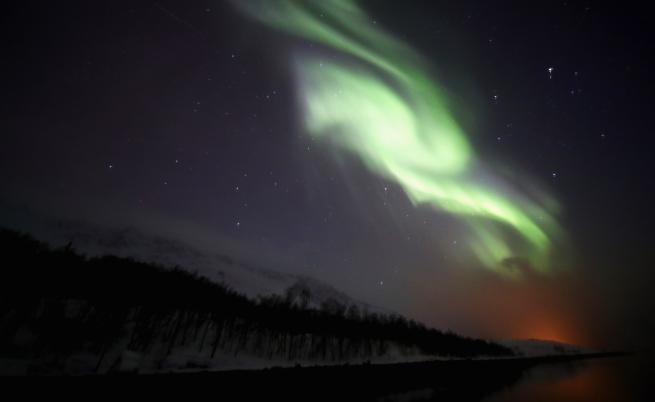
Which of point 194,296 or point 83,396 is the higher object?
point 194,296

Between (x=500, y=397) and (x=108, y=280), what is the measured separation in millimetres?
42683

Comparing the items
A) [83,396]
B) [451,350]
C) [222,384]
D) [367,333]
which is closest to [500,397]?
[222,384]

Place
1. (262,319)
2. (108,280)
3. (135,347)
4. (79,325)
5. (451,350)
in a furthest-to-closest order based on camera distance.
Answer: (451,350)
(262,319)
(108,280)
(135,347)
(79,325)

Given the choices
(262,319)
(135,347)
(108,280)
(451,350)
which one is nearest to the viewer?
(135,347)

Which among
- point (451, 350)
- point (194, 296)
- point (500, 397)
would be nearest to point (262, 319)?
point (194, 296)

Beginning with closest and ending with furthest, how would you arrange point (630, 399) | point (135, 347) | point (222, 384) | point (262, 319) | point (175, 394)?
point (175, 394) < point (630, 399) < point (222, 384) < point (135, 347) < point (262, 319)

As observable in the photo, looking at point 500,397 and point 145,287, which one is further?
point 145,287

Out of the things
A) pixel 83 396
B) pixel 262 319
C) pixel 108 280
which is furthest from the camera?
pixel 262 319

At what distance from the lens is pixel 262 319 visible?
168ft

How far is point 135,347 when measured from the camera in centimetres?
3506

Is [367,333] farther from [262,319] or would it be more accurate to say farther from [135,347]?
[135,347]

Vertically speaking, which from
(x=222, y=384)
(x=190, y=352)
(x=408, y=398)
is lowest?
(x=190, y=352)

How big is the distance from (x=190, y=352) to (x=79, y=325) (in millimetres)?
14326

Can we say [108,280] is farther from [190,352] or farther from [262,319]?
[262,319]
